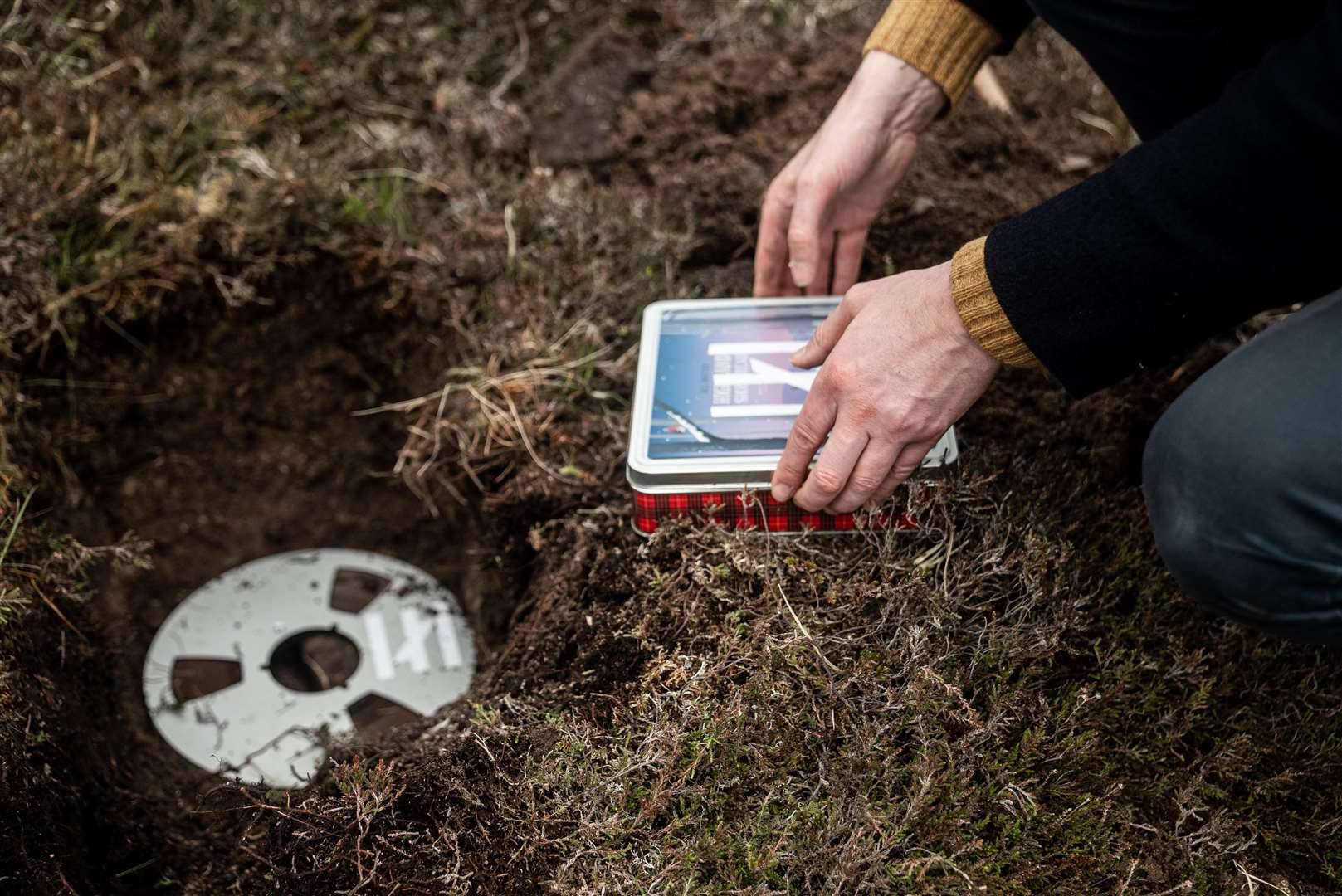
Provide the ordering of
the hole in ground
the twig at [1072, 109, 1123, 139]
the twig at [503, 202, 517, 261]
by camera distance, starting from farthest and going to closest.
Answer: the twig at [1072, 109, 1123, 139] → the twig at [503, 202, 517, 261] → the hole in ground

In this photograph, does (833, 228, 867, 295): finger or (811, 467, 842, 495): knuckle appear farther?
(833, 228, 867, 295): finger

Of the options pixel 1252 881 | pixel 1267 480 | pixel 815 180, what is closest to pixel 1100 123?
pixel 815 180

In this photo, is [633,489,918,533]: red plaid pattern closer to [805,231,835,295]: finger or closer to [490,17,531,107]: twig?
[805,231,835,295]: finger

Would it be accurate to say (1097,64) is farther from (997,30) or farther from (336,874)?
(336,874)

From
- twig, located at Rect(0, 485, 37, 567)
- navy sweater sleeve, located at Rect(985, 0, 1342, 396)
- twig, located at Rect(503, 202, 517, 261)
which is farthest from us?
twig, located at Rect(503, 202, 517, 261)

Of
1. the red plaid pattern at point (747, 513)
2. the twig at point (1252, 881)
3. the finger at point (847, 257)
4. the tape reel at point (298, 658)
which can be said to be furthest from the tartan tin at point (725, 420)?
the tape reel at point (298, 658)

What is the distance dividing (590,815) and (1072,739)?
0.67 meters

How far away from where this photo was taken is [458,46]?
2.92 metres

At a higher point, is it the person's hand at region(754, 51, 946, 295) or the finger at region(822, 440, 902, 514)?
the person's hand at region(754, 51, 946, 295)

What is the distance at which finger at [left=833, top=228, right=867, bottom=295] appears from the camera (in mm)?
2061

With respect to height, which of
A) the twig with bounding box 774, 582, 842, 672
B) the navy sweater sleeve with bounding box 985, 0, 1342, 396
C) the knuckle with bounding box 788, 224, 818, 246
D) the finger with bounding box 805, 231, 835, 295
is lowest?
the twig with bounding box 774, 582, 842, 672

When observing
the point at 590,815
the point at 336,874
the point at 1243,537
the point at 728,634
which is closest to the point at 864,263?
the point at 728,634

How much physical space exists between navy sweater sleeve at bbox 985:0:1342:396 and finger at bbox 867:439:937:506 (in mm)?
213

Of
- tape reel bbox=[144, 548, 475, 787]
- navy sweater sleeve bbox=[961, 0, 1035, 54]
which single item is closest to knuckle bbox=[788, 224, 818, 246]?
navy sweater sleeve bbox=[961, 0, 1035, 54]
